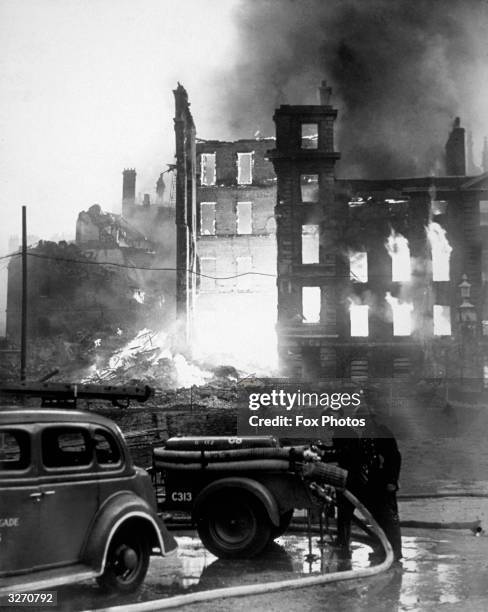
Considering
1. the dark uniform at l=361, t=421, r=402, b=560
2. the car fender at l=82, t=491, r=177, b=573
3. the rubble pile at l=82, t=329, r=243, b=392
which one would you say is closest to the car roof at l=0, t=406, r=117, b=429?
the car fender at l=82, t=491, r=177, b=573

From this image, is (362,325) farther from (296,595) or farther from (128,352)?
(296,595)

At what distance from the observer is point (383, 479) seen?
30.8ft

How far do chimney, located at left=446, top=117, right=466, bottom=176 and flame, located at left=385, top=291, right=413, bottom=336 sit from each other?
878cm

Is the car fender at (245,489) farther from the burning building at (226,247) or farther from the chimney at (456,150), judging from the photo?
the chimney at (456,150)

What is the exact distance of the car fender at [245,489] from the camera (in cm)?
873

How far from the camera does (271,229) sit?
57250 mm

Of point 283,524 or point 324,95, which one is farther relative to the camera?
point 324,95

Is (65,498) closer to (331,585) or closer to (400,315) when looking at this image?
(331,585)

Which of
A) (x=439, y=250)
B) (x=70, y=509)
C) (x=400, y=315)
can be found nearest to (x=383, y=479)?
(x=70, y=509)

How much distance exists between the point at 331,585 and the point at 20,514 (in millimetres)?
3397

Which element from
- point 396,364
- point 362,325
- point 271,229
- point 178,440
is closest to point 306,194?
point 362,325

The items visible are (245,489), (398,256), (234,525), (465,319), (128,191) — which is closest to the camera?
(245,489)

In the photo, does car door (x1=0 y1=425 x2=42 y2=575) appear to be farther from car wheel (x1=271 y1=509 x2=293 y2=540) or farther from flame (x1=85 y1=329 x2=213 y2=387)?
flame (x1=85 y1=329 x2=213 y2=387)

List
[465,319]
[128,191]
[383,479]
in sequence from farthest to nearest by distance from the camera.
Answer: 1. [128,191]
2. [465,319]
3. [383,479]
